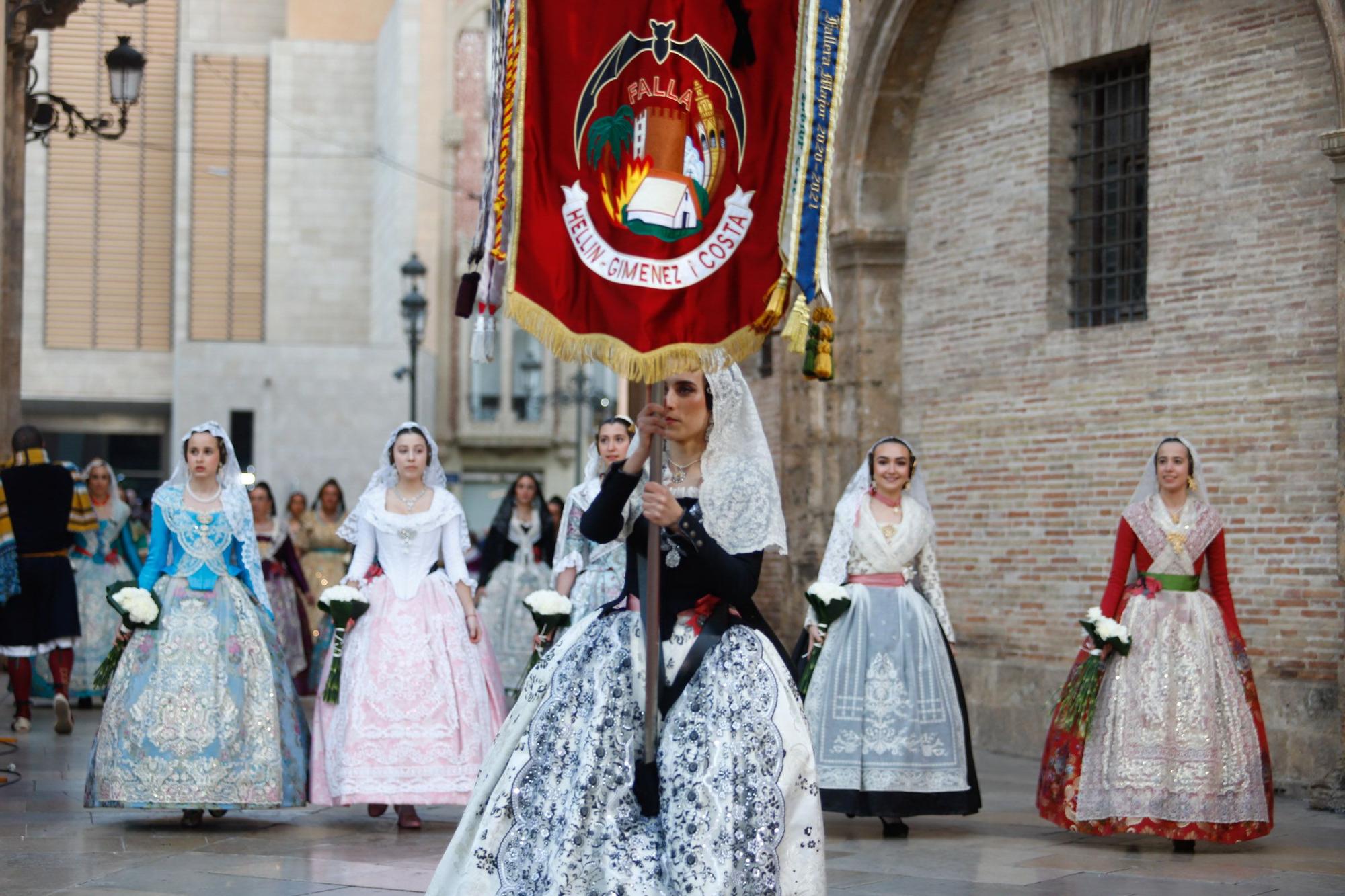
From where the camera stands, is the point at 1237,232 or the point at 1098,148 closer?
the point at 1237,232

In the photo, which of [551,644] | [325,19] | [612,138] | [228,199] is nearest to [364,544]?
[551,644]

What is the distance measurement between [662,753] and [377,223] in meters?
39.4

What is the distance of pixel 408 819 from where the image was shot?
979 centimetres

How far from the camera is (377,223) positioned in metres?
44.2

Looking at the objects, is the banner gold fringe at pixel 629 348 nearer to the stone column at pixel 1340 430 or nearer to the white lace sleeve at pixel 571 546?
the white lace sleeve at pixel 571 546

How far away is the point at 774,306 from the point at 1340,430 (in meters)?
6.44

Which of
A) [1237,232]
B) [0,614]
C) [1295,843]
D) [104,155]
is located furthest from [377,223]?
[1295,843]

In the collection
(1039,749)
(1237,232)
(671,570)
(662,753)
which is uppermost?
(1237,232)

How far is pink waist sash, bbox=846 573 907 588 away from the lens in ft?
34.0

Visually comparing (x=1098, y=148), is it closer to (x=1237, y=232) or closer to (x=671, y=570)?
(x=1237, y=232)

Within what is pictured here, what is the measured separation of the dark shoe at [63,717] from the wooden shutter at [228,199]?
29902mm

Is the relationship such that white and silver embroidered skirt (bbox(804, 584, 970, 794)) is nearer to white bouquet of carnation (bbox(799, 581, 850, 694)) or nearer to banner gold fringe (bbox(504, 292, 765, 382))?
white bouquet of carnation (bbox(799, 581, 850, 694))

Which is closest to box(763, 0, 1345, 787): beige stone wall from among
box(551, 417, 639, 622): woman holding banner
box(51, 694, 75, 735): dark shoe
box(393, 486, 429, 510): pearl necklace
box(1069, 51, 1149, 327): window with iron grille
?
box(1069, 51, 1149, 327): window with iron grille

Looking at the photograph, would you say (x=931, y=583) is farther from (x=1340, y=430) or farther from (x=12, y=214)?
(x=12, y=214)
